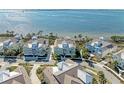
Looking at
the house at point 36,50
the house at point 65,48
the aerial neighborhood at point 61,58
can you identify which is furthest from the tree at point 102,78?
the house at point 36,50

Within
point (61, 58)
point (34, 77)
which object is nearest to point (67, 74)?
point (61, 58)

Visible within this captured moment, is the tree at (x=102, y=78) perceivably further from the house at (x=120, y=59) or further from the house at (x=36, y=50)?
the house at (x=36, y=50)

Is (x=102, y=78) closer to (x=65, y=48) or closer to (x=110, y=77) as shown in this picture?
(x=110, y=77)

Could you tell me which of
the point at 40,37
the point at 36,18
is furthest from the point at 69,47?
the point at 36,18

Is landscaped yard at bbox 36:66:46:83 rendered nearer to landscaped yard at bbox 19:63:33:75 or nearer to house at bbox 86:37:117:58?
landscaped yard at bbox 19:63:33:75

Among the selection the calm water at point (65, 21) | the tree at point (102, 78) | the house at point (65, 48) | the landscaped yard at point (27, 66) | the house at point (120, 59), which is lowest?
the tree at point (102, 78)
